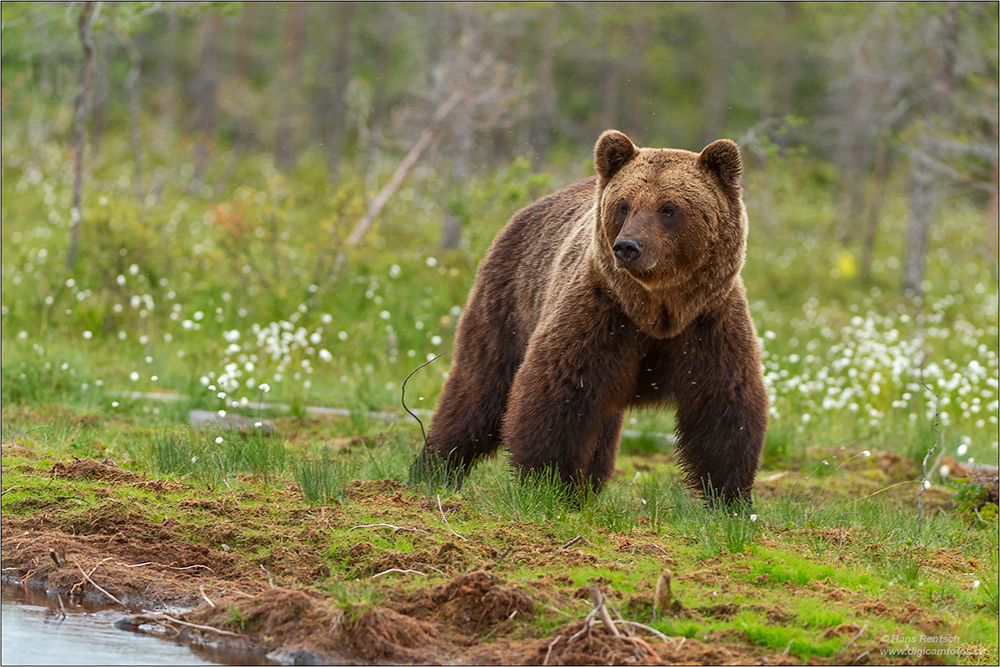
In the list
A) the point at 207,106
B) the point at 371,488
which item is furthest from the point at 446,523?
the point at 207,106

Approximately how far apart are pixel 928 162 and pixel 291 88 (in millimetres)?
16717

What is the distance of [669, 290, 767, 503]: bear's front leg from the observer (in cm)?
556

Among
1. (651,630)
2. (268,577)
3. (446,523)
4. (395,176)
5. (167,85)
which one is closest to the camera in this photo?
(651,630)

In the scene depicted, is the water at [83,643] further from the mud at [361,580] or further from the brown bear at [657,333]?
the brown bear at [657,333]

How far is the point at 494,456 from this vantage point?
262 inches

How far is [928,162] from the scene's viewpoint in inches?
502

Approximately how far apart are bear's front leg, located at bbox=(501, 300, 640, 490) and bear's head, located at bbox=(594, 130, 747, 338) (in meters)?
0.21

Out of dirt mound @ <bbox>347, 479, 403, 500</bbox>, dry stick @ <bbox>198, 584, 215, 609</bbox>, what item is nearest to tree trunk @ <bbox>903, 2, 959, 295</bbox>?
dirt mound @ <bbox>347, 479, 403, 500</bbox>

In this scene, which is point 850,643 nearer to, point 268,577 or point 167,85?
point 268,577

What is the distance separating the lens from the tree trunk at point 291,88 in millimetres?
25312

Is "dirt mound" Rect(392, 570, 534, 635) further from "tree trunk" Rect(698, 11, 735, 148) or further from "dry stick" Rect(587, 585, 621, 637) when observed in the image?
"tree trunk" Rect(698, 11, 735, 148)

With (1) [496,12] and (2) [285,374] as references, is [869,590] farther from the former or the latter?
(1) [496,12]

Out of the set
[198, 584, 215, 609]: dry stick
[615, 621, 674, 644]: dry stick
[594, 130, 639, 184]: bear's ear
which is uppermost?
[594, 130, 639, 184]: bear's ear

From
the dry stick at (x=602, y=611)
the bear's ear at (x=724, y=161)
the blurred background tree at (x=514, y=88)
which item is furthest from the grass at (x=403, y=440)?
the bear's ear at (x=724, y=161)
